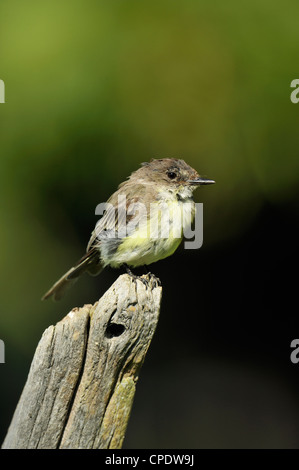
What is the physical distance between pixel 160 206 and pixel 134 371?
1.47 metres

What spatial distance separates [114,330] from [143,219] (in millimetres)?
1268

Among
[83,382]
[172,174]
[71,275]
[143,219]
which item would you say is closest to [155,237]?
[143,219]

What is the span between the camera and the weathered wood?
268cm

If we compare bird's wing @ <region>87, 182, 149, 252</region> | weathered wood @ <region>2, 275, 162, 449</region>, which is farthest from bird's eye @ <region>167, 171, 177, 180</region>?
weathered wood @ <region>2, 275, 162, 449</region>

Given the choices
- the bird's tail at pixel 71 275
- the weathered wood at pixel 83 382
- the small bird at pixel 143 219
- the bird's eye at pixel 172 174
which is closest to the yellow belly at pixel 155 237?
the small bird at pixel 143 219

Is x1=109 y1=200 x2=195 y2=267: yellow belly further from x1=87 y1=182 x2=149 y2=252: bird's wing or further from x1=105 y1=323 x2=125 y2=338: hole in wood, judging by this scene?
x1=105 y1=323 x2=125 y2=338: hole in wood

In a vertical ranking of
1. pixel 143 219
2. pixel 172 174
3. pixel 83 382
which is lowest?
pixel 83 382

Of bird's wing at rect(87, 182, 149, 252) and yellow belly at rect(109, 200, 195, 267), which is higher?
bird's wing at rect(87, 182, 149, 252)

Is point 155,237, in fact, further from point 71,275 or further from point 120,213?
point 71,275

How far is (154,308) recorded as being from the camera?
2.92 meters

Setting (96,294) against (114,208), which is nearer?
(114,208)

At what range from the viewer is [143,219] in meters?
3.98

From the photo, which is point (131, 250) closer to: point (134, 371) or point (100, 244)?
point (100, 244)
